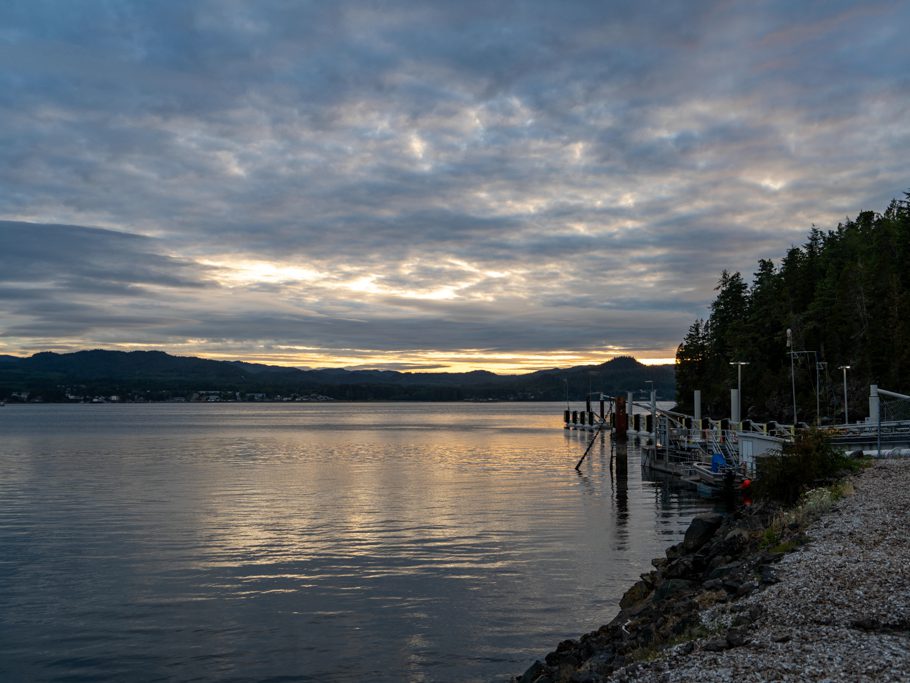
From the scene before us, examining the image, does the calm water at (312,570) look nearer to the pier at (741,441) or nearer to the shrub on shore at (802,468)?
the pier at (741,441)

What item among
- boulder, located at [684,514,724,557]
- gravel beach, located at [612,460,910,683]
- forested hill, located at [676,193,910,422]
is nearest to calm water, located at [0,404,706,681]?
boulder, located at [684,514,724,557]

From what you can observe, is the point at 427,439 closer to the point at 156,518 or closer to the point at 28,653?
the point at 156,518

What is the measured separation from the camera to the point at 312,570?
24281 mm

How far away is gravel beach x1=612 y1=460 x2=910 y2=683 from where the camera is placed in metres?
9.26

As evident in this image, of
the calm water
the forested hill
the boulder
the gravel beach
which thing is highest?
the forested hill

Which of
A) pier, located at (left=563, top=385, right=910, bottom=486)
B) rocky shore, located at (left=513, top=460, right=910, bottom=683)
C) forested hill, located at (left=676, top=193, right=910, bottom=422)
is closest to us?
rocky shore, located at (left=513, top=460, right=910, bottom=683)

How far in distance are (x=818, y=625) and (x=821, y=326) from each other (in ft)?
312

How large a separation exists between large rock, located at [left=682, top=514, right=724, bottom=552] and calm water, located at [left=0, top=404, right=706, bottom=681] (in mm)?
2276

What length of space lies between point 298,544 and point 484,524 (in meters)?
8.40

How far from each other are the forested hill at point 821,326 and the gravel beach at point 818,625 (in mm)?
69858

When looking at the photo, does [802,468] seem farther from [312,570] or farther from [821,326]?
[821,326]

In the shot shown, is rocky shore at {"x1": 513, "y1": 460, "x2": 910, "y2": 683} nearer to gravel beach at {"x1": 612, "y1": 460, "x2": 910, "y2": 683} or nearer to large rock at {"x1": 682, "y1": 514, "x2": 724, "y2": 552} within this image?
gravel beach at {"x1": 612, "y1": 460, "x2": 910, "y2": 683}

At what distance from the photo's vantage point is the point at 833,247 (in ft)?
362

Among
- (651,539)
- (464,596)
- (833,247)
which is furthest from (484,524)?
(833,247)
